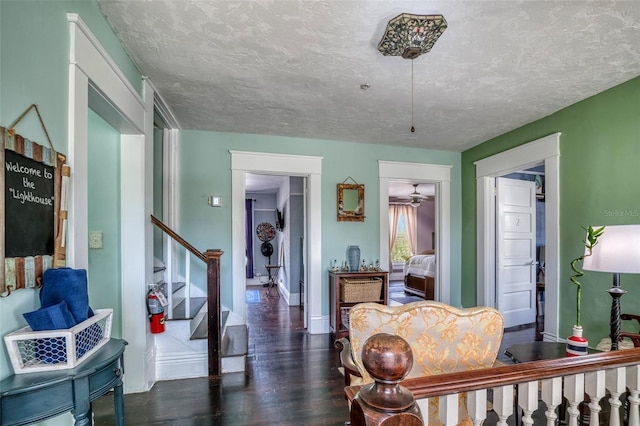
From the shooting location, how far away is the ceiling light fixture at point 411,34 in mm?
1729

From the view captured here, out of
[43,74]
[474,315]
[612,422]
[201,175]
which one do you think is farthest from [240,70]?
[612,422]

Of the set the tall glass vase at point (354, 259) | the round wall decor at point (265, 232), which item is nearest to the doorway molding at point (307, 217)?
the tall glass vase at point (354, 259)

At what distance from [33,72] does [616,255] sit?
10.1 feet

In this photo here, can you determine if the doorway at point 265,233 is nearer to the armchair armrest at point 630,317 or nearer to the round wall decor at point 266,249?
the round wall decor at point 266,249

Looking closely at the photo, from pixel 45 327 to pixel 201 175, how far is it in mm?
2810

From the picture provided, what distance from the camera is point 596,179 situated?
2801 millimetres

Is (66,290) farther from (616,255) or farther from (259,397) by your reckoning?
(616,255)

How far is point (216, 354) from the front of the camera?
2.72 metres

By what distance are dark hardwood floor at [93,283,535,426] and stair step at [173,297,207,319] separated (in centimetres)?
54

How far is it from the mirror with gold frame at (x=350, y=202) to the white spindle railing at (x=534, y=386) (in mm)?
3261

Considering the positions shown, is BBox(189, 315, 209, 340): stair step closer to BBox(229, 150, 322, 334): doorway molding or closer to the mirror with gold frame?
BBox(229, 150, 322, 334): doorway molding

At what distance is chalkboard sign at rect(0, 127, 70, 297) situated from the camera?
3.56 feet

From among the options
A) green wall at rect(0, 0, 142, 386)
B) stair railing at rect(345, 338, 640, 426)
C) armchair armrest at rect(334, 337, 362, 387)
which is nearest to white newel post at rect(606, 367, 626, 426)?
stair railing at rect(345, 338, 640, 426)

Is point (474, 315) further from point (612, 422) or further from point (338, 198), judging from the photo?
point (338, 198)
